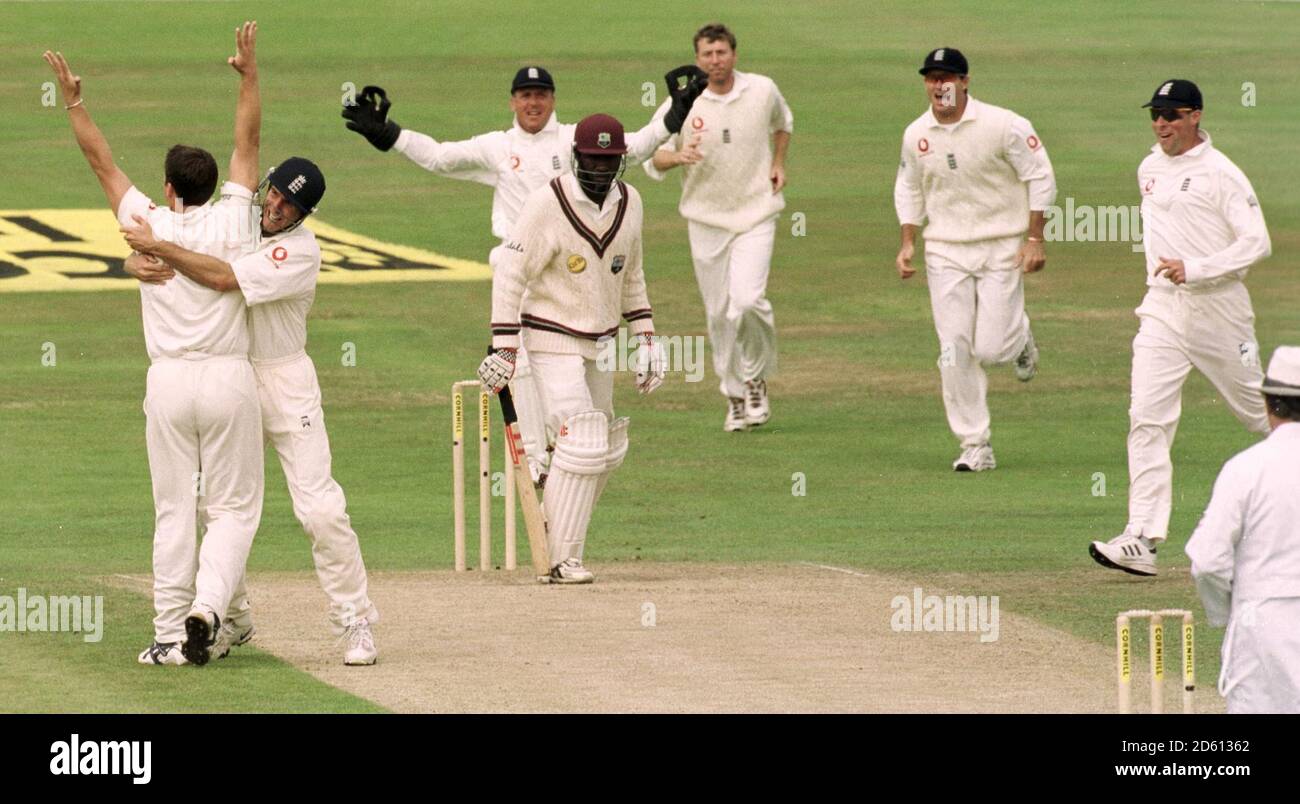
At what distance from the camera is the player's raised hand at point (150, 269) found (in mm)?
10195

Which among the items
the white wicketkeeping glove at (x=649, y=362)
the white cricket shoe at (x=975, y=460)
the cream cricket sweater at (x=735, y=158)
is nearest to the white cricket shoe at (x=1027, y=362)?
the white cricket shoe at (x=975, y=460)

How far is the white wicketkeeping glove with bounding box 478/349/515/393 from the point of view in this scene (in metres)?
12.3

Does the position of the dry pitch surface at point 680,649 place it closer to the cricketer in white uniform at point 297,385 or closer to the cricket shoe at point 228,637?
the cricket shoe at point 228,637

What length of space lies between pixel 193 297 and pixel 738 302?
24.5 ft

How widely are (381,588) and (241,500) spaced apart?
6.66 feet

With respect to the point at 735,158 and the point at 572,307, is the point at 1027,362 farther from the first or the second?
the point at 572,307

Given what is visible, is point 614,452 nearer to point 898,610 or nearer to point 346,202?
point 898,610

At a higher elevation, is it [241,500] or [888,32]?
[888,32]

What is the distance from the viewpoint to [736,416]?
57.4ft

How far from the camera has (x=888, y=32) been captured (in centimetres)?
3641

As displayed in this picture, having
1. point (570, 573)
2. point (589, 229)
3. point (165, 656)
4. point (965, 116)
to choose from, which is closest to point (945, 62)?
point (965, 116)

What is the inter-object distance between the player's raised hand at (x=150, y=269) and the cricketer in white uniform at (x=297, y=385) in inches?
8.8

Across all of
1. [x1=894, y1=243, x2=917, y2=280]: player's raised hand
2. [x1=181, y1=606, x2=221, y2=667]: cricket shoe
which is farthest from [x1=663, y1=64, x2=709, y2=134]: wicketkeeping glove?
[x1=181, y1=606, x2=221, y2=667]: cricket shoe

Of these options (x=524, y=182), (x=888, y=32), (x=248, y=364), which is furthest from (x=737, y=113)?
(x=888, y=32)
